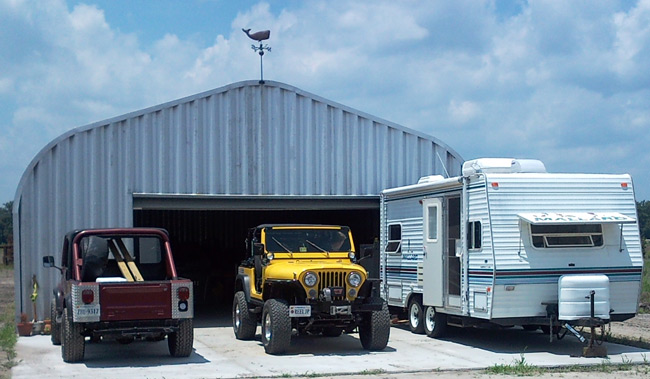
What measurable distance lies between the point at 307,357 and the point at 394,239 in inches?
195

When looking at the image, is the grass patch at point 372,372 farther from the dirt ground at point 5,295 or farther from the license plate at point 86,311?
the dirt ground at point 5,295

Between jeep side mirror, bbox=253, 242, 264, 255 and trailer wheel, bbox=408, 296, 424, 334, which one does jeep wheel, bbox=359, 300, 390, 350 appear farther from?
trailer wheel, bbox=408, 296, 424, 334

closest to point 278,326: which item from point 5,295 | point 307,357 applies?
point 307,357

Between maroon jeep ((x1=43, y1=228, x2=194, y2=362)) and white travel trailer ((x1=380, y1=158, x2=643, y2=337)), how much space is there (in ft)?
15.4

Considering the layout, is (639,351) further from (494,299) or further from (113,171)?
(113,171)

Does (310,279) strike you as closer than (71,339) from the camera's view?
No

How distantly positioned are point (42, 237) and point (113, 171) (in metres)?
1.91

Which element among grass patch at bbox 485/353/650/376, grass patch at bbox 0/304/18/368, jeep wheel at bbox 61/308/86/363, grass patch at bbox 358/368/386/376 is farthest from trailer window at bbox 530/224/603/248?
grass patch at bbox 0/304/18/368

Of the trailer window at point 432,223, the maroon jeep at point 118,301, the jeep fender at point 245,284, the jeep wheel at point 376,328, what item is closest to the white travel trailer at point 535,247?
the trailer window at point 432,223

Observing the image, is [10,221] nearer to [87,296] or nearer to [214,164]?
[214,164]

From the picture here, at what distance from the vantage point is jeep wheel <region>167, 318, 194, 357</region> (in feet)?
40.2

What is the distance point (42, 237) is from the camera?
1625 centimetres

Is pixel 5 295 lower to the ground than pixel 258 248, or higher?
lower

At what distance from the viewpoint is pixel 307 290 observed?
504 inches
